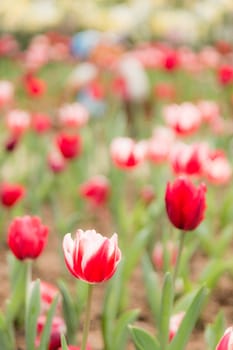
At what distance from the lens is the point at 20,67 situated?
290 inches

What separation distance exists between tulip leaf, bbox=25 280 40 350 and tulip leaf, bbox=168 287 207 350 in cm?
25

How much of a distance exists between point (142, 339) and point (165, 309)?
3.4 inches

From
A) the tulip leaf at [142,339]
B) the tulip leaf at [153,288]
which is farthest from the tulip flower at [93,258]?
the tulip leaf at [153,288]

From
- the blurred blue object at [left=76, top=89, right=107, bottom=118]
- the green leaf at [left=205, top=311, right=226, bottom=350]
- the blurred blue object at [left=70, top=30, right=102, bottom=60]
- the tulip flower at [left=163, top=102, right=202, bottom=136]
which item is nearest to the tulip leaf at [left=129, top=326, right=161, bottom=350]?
the green leaf at [left=205, top=311, right=226, bottom=350]

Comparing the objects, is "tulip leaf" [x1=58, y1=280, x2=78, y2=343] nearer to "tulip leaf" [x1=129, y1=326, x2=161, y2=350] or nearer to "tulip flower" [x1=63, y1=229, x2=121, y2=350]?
"tulip leaf" [x1=129, y1=326, x2=161, y2=350]

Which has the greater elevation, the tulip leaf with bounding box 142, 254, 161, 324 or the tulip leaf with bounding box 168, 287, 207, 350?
the tulip leaf with bounding box 168, 287, 207, 350

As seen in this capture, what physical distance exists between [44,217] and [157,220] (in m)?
0.63

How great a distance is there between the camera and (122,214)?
8.38 feet

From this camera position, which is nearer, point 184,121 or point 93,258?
point 93,258

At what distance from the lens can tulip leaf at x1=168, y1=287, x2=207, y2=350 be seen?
1.38 meters

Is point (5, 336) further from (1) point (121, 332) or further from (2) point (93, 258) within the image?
(2) point (93, 258)

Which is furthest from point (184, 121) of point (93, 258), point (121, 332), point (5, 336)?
point (93, 258)

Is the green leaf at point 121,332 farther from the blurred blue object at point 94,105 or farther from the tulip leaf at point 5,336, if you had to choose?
the blurred blue object at point 94,105

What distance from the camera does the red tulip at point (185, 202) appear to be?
4.67ft
